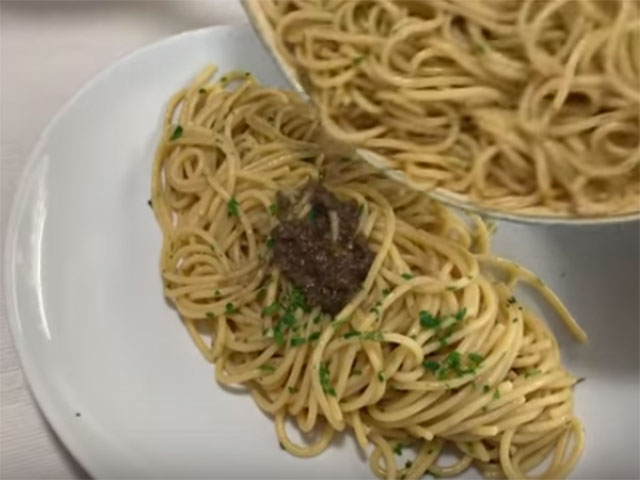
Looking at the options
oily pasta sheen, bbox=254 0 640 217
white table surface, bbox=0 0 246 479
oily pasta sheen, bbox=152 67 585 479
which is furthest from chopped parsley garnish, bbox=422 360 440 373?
white table surface, bbox=0 0 246 479

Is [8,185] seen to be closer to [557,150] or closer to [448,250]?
[448,250]

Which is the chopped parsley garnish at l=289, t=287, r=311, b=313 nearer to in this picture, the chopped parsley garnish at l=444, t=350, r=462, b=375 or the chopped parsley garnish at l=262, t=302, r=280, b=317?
the chopped parsley garnish at l=262, t=302, r=280, b=317

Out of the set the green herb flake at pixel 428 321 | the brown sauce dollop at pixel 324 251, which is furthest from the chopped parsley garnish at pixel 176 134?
the green herb flake at pixel 428 321

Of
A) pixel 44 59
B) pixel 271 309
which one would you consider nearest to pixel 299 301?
pixel 271 309

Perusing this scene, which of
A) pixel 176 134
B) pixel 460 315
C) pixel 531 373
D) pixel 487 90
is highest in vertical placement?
pixel 176 134

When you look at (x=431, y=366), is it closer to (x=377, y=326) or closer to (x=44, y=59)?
(x=377, y=326)

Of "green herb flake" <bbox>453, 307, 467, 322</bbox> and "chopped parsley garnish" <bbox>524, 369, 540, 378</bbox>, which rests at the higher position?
"green herb flake" <bbox>453, 307, 467, 322</bbox>
